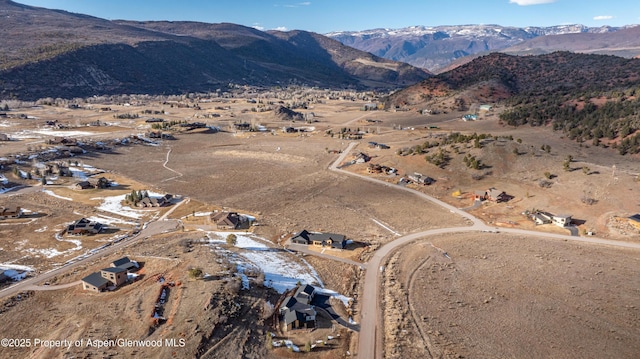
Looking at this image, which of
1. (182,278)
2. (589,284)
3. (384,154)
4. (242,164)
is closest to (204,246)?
(182,278)

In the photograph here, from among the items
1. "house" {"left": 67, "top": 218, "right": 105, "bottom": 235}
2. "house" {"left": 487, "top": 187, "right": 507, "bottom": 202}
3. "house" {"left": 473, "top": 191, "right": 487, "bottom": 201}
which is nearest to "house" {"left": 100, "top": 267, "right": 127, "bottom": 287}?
"house" {"left": 67, "top": 218, "right": 105, "bottom": 235}

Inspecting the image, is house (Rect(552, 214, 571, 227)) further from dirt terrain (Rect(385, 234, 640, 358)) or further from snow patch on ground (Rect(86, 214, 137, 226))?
snow patch on ground (Rect(86, 214, 137, 226))

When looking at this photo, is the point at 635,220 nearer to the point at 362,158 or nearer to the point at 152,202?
the point at 362,158

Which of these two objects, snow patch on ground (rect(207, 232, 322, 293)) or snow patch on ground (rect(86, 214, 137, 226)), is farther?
snow patch on ground (rect(86, 214, 137, 226))

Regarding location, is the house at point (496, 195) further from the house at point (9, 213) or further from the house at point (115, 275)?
the house at point (9, 213)

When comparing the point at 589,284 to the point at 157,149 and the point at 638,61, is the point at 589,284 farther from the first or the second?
the point at 638,61

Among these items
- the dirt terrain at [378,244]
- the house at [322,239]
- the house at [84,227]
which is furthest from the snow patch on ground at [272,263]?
the house at [84,227]
